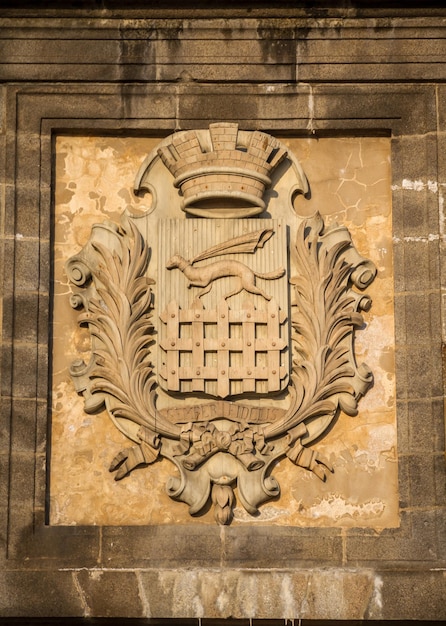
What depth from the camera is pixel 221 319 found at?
11297 millimetres

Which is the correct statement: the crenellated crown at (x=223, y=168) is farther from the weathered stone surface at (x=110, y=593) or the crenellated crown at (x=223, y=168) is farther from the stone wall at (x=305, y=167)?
the weathered stone surface at (x=110, y=593)

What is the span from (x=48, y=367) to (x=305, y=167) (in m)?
1.88

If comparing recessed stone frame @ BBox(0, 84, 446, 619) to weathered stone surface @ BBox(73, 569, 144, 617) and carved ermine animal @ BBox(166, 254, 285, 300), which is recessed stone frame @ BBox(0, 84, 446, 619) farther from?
carved ermine animal @ BBox(166, 254, 285, 300)

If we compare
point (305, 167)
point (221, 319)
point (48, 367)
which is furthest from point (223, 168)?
point (48, 367)

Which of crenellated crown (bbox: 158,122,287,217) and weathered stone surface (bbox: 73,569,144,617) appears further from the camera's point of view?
crenellated crown (bbox: 158,122,287,217)

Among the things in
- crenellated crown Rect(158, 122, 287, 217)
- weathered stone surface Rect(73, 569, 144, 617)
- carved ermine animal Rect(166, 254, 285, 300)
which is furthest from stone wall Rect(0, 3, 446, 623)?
carved ermine animal Rect(166, 254, 285, 300)

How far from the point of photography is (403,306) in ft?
37.6

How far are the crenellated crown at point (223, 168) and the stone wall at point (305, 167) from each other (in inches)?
6.0

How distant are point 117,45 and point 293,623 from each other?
3.46 metres

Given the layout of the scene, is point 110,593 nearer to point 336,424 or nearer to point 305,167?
point 336,424

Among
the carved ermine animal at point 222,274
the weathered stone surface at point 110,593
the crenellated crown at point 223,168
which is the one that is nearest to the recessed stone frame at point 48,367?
the weathered stone surface at point 110,593

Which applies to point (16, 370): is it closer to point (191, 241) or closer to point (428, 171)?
point (191, 241)

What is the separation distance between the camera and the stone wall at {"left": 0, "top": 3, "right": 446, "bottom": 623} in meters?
11.0

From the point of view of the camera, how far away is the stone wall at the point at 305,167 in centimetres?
1097
